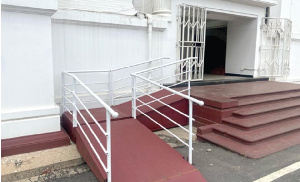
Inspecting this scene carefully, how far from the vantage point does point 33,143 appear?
11.5 ft

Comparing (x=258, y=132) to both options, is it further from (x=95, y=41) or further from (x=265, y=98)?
(x=95, y=41)

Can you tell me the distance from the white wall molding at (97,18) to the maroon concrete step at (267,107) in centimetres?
297

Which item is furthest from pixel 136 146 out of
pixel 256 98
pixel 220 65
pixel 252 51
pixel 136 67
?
pixel 220 65

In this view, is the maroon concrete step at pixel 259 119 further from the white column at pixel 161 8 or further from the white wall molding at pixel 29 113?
the white column at pixel 161 8

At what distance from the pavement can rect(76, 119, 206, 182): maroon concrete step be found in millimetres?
250

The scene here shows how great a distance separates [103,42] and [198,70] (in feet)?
10.4

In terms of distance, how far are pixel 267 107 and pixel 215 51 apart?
6.55 m

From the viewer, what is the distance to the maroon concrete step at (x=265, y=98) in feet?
17.7

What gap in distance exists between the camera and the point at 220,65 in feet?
36.1

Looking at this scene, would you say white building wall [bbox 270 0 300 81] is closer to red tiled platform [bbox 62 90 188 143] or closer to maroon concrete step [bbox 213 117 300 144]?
maroon concrete step [bbox 213 117 300 144]

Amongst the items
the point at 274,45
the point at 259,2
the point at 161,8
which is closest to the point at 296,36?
the point at 274,45

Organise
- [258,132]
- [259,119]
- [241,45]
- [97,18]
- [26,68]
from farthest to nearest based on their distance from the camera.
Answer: [241,45] < [97,18] < [259,119] < [258,132] < [26,68]

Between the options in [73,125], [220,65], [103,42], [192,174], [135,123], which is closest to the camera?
[192,174]

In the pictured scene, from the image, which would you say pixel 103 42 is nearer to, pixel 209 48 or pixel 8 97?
pixel 8 97
